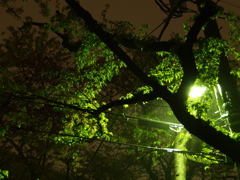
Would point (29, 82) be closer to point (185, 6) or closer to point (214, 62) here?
point (185, 6)

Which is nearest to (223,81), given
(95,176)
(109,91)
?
(109,91)

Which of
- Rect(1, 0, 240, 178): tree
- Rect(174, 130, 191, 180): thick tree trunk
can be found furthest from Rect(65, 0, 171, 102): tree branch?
Rect(174, 130, 191, 180): thick tree trunk

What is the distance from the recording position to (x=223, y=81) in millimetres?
7953

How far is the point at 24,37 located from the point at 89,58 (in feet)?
9.04

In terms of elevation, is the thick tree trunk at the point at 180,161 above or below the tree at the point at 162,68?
below

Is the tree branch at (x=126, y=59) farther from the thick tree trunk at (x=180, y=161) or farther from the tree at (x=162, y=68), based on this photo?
the thick tree trunk at (x=180, y=161)

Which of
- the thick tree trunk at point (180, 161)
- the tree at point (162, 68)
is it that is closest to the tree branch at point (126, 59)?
the tree at point (162, 68)

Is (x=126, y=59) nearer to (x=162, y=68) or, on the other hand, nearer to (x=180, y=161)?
(x=162, y=68)

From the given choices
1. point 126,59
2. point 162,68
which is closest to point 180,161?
point 162,68

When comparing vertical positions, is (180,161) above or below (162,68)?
below

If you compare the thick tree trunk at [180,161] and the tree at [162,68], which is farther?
the thick tree trunk at [180,161]

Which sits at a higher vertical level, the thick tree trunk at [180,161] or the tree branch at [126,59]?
the tree branch at [126,59]

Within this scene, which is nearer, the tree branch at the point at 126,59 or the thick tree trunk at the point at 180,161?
the tree branch at the point at 126,59

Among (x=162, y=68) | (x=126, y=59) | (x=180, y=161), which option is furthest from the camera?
(x=180, y=161)
